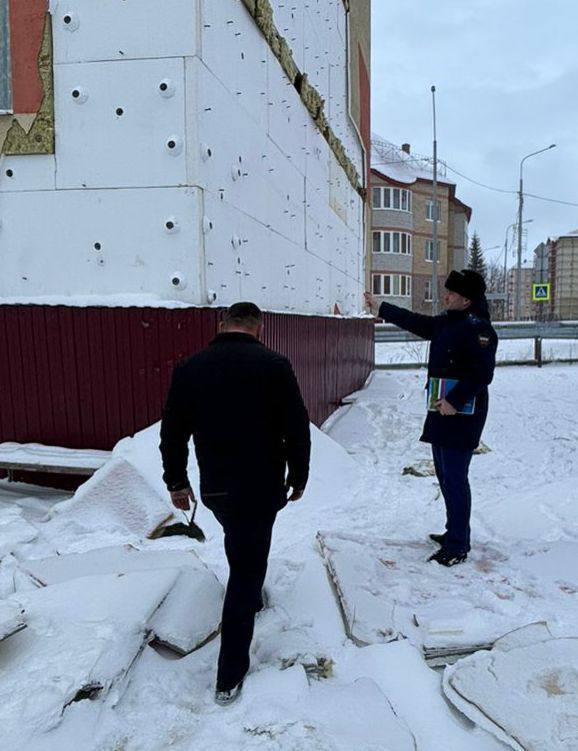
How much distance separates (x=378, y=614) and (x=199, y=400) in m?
1.56

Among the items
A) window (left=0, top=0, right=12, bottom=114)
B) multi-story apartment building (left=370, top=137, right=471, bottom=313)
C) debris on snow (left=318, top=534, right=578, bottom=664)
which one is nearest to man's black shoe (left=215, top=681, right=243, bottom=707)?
debris on snow (left=318, top=534, right=578, bottom=664)

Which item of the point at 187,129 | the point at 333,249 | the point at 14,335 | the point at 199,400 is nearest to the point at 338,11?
the point at 333,249

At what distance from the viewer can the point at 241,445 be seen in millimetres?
2701

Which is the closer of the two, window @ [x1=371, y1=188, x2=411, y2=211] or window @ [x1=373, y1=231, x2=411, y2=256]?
window @ [x1=371, y1=188, x2=411, y2=211]

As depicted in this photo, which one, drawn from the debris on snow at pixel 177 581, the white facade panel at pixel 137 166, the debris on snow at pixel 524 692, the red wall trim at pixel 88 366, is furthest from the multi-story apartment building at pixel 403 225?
the debris on snow at pixel 524 692

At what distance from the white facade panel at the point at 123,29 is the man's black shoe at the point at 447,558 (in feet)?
14.1

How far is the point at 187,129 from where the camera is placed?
5.18m

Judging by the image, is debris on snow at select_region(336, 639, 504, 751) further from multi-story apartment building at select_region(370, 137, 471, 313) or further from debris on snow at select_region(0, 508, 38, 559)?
multi-story apartment building at select_region(370, 137, 471, 313)

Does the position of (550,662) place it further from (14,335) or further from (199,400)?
(14,335)

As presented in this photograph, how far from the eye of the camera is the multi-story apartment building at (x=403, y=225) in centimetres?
3997

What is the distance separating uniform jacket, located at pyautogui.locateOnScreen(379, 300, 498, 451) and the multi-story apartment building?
110ft

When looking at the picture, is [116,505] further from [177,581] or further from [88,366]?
[177,581]

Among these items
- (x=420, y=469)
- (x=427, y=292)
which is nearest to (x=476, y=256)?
(x=427, y=292)

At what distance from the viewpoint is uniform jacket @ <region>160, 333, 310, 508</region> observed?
268 cm
